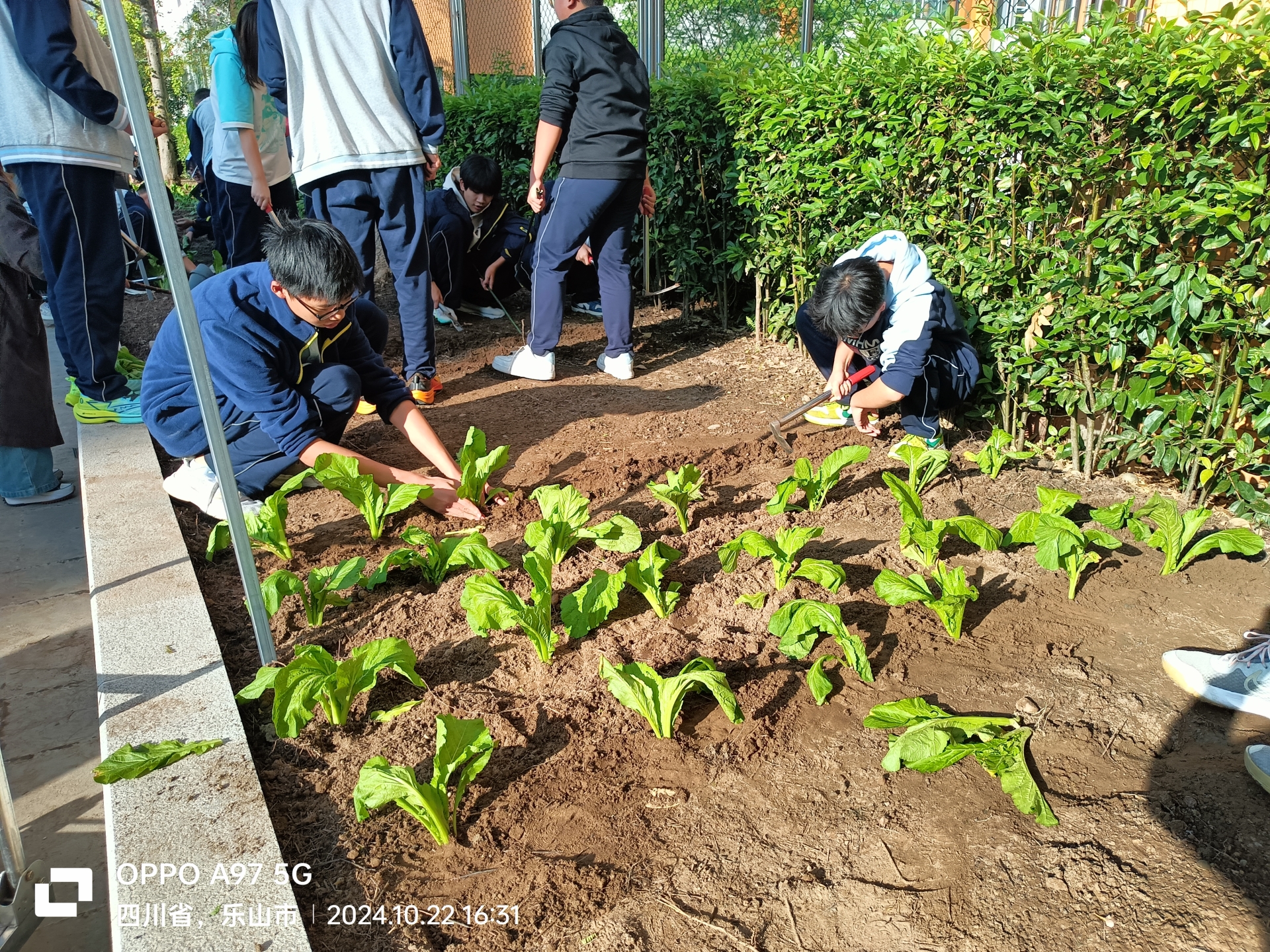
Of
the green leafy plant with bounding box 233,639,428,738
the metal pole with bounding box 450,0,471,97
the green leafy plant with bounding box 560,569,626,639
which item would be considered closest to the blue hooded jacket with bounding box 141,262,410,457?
the green leafy plant with bounding box 233,639,428,738

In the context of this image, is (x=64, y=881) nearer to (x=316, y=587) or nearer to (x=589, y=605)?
(x=316, y=587)

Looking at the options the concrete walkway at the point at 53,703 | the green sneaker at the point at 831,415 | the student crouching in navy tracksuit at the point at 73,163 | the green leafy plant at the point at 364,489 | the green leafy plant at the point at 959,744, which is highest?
the student crouching in navy tracksuit at the point at 73,163

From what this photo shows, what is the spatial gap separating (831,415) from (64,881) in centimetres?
342

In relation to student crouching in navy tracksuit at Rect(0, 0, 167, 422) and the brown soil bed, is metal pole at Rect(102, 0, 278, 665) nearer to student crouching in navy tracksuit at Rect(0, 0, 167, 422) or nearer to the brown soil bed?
the brown soil bed

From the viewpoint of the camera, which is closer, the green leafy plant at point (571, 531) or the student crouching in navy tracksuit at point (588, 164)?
the green leafy plant at point (571, 531)

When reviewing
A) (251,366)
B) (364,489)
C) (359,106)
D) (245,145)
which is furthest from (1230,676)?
(245,145)

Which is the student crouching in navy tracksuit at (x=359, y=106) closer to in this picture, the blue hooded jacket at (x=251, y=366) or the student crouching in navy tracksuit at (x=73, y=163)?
the student crouching in navy tracksuit at (x=73, y=163)

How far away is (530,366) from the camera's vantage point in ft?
16.6

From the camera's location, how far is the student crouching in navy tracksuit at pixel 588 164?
15.0ft

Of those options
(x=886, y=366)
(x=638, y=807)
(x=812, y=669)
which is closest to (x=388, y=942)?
(x=638, y=807)

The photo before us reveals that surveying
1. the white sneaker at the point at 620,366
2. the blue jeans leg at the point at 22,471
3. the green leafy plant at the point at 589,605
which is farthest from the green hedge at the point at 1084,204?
the blue jeans leg at the point at 22,471

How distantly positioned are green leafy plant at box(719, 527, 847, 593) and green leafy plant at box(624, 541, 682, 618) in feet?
0.72

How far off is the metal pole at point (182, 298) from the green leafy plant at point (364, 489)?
0.79m

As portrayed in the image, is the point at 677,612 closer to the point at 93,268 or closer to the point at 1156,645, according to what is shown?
the point at 1156,645
